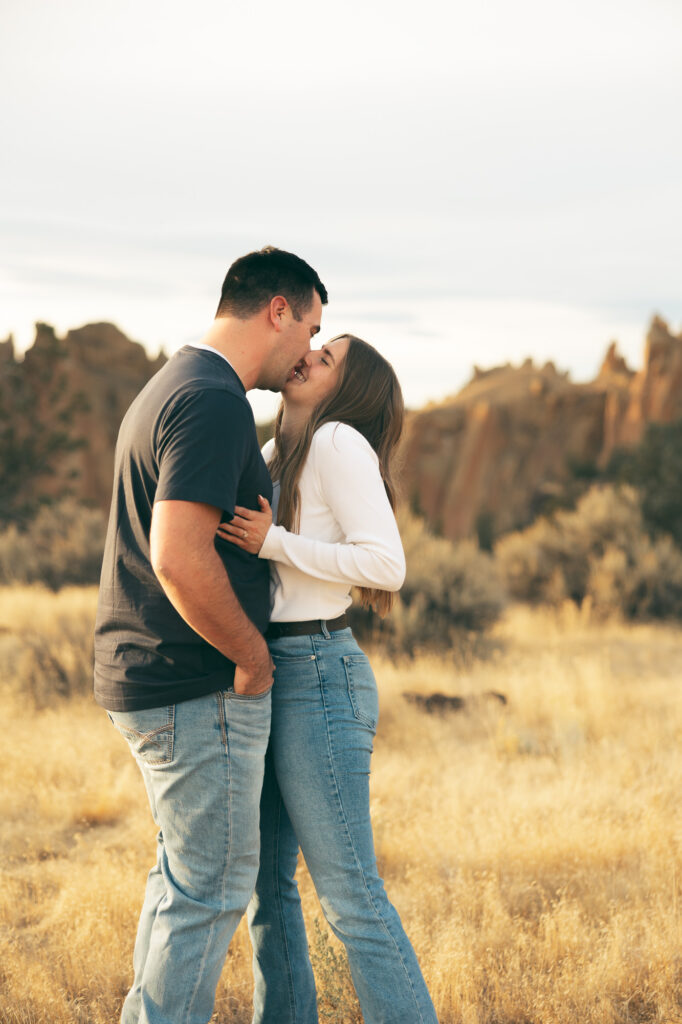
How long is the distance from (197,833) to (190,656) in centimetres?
44

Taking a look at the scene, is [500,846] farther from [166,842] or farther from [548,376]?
[548,376]

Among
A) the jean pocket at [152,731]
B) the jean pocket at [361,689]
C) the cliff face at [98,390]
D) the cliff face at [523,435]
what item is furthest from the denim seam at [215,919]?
the cliff face at [523,435]

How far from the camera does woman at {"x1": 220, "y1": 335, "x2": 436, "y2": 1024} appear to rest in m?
2.13

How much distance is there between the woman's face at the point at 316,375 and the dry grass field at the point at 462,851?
1932mm

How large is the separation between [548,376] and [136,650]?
68.7 meters

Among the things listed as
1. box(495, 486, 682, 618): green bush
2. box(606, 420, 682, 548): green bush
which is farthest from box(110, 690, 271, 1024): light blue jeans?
box(606, 420, 682, 548): green bush

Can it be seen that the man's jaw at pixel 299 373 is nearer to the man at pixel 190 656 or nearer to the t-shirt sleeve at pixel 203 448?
the man at pixel 190 656

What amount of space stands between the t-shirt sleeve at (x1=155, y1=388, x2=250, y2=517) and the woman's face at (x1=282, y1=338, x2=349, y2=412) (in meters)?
0.51

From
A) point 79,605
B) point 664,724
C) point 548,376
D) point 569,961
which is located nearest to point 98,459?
point 79,605

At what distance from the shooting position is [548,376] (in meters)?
67.5

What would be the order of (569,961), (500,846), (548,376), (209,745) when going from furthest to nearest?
(548,376) < (500,846) < (569,961) < (209,745)

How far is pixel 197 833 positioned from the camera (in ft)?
6.73

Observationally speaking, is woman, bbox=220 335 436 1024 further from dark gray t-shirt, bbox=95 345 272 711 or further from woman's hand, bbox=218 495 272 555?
dark gray t-shirt, bbox=95 345 272 711

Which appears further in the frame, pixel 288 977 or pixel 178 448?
pixel 288 977
